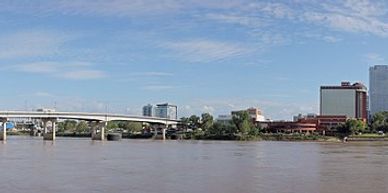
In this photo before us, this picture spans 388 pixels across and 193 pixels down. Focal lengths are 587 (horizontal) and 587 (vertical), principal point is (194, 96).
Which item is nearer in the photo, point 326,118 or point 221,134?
point 221,134

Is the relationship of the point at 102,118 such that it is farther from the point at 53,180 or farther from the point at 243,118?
the point at 53,180

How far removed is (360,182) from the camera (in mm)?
27484

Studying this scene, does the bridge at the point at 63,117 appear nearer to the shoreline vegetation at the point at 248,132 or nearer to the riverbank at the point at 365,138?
the shoreline vegetation at the point at 248,132

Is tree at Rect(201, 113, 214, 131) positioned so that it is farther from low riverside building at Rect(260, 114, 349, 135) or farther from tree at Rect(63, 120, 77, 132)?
tree at Rect(63, 120, 77, 132)

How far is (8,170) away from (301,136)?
10177 cm

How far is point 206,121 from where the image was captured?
15050 centimetres

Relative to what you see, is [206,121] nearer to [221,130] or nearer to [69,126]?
[221,130]

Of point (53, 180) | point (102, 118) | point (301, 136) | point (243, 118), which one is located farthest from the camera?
point (243, 118)

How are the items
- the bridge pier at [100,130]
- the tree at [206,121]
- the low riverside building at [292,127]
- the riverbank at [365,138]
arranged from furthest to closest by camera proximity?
the low riverside building at [292,127]
the tree at [206,121]
the riverbank at [365,138]
the bridge pier at [100,130]

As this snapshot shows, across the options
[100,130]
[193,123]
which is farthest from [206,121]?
[100,130]

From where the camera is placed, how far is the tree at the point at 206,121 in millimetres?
148500

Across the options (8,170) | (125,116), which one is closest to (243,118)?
(125,116)

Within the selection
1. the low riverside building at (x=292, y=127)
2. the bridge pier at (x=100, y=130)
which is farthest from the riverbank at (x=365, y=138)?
the bridge pier at (x=100, y=130)

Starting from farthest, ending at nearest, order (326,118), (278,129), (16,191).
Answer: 1. (326,118)
2. (278,129)
3. (16,191)
